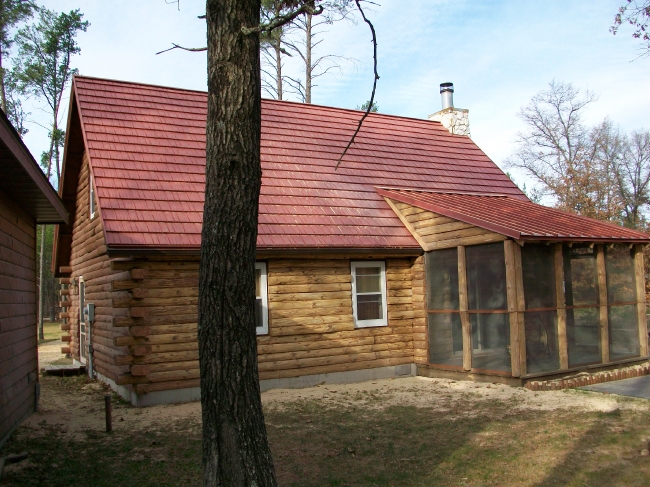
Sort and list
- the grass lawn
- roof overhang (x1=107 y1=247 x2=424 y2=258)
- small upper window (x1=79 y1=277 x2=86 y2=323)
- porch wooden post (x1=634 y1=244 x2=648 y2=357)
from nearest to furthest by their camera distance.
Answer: the grass lawn
roof overhang (x1=107 y1=247 x2=424 y2=258)
porch wooden post (x1=634 y1=244 x2=648 y2=357)
small upper window (x1=79 y1=277 x2=86 y2=323)

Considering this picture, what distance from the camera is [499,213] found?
12102 mm

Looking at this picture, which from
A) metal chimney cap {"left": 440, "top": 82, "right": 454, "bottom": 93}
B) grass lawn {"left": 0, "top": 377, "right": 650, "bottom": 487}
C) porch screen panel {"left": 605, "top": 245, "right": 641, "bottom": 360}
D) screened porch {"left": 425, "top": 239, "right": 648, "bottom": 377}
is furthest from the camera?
metal chimney cap {"left": 440, "top": 82, "right": 454, "bottom": 93}

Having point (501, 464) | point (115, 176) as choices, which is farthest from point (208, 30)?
point (115, 176)

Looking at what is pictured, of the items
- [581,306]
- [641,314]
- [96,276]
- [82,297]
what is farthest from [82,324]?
[641,314]

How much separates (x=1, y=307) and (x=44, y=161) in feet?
110

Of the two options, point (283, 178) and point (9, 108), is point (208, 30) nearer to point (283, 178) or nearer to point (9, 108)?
point (283, 178)

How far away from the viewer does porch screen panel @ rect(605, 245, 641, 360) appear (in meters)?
11.8

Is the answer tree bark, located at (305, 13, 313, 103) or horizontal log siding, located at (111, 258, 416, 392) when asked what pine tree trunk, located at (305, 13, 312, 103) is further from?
horizontal log siding, located at (111, 258, 416, 392)

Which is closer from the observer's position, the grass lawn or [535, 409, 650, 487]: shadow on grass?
[535, 409, 650, 487]: shadow on grass

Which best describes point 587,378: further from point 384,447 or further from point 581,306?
point 384,447

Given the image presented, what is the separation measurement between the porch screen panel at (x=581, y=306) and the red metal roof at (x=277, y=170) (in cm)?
307

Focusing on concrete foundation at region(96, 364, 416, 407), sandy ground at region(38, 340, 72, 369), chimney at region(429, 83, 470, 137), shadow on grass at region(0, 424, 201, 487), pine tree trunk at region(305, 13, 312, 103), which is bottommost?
sandy ground at region(38, 340, 72, 369)

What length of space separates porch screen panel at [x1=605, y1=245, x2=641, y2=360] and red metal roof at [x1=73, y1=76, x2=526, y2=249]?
153 inches

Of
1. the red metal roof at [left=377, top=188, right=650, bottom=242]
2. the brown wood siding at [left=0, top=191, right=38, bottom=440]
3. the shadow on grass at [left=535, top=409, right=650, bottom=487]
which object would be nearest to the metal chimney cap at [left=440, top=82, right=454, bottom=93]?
the red metal roof at [left=377, top=188, right=650, bottom=242]
